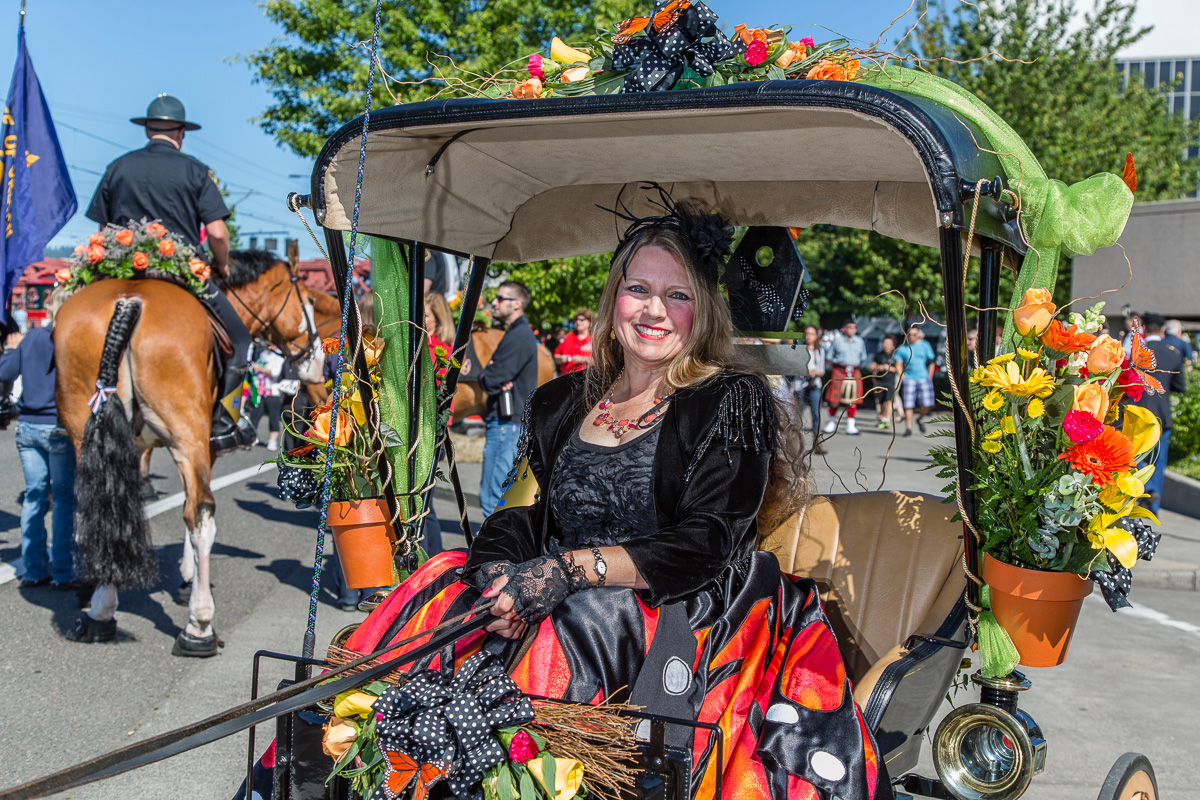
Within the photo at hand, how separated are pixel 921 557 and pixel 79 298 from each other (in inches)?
168

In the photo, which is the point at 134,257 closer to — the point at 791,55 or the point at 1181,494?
the point at 791,55

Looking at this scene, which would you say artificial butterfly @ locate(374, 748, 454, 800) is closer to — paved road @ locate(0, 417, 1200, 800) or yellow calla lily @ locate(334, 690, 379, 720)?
yellow calla lily @ locate(334, 690, 379, 720)

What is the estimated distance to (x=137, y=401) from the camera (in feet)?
15.8

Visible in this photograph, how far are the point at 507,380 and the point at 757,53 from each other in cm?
494

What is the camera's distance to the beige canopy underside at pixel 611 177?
8.66ft

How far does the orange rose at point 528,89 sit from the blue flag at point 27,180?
12.3 ft

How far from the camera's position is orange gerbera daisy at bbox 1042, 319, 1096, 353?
2.49m

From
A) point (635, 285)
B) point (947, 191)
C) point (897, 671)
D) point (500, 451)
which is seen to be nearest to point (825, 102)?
point (947, 191)

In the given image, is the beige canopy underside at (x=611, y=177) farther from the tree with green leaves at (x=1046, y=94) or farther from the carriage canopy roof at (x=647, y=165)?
the tree with green leaves at (x=1046, y=94)

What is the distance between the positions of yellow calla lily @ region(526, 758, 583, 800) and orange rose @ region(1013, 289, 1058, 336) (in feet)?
5.41

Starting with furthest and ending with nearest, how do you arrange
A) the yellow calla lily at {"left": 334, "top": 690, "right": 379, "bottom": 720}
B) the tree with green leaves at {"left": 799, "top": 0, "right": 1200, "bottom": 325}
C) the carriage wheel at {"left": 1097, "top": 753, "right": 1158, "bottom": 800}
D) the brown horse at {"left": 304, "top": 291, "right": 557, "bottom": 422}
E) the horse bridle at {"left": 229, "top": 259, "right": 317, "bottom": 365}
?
1. the tree with green leaves at {"left": 799, "top": 0, "right": 1200, "bottom": 325}
2. the brown horse at {"left": 304, "top": 291, "right": 557, "bottom": 422}
3. the horse bridle at {"left": 229, "top": 259, "right": 317, "bottom": 365}
4. the carriage wheel at {"left": 1097, "top": 753, "right": 1158, "bottom": 800}
5. the yellow calla lily at {"left": 334, "top": 690, "right": 379, "bottom": 720}

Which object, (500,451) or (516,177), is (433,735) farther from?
(500,451)

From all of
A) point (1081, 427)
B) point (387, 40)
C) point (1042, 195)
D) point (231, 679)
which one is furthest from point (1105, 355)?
point (387, 40)

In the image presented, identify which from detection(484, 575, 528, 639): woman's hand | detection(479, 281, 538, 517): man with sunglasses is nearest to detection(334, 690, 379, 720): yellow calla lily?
detection(484, 575, 528, 639): woman's hand
